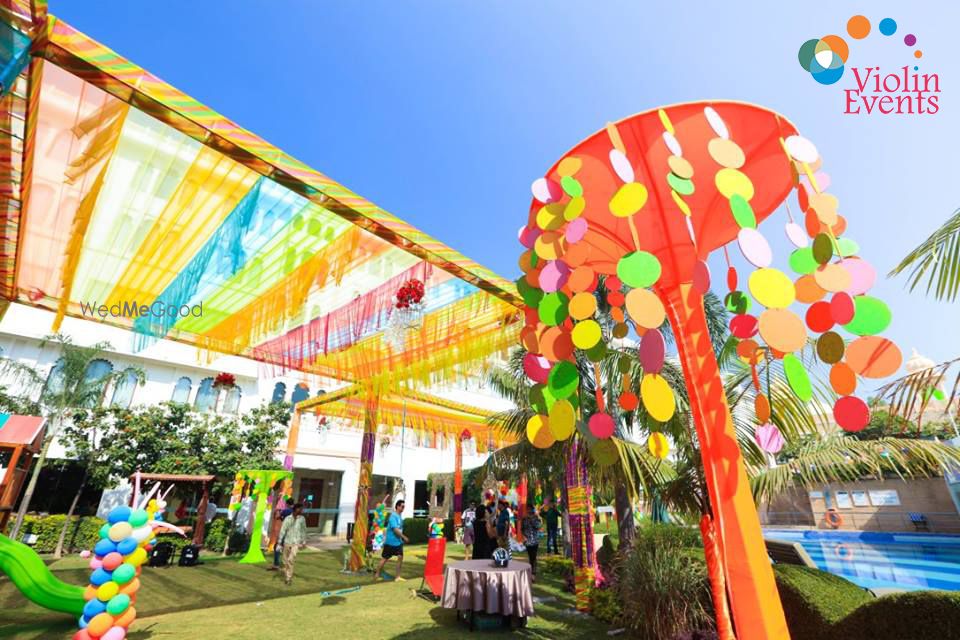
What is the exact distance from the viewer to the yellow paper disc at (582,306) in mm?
2346

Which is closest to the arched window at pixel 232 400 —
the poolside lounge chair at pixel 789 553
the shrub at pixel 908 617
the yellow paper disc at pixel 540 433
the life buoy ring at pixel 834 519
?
the poolside lounge chair at pixel 789 553

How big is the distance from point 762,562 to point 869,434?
101 feet

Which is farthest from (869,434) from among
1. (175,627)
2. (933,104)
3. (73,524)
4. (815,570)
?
(73,524)

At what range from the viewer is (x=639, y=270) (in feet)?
6.89

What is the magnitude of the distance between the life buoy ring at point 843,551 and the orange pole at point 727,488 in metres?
16.1

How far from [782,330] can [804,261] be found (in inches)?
21.8

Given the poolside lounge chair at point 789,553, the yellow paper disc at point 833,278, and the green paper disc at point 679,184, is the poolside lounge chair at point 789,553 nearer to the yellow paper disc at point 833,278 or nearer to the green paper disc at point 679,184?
the yellow paper disc at point 833,278

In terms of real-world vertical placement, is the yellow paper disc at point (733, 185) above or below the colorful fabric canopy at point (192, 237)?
below

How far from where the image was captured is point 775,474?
452cm

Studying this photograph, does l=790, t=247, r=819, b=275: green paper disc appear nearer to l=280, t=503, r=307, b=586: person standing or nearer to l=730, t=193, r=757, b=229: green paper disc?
l=730, t=193, r=757, b=229: green paper disc

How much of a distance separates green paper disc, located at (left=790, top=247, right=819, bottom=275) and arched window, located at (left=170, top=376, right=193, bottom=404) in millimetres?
22283

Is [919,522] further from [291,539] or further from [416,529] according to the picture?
[291,539]

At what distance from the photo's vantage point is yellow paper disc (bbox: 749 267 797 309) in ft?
6.57

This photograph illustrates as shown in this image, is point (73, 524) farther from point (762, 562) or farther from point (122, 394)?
point (762, 562)
